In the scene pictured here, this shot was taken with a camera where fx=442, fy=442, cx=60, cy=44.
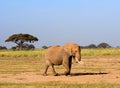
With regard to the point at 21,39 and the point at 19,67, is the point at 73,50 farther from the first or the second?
the point at 21,39

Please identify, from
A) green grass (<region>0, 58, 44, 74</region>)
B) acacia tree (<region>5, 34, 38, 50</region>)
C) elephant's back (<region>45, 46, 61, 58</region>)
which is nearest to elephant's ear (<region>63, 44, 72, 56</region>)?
elephant's back (<region>45, 46, 61, 58</region>)

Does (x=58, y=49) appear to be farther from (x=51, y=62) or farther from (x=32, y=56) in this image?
(x=32, y=56)

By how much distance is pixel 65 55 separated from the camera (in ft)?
74.8

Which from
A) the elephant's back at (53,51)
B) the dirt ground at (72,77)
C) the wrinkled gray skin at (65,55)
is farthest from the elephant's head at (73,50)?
the dirt ground at (72,77)

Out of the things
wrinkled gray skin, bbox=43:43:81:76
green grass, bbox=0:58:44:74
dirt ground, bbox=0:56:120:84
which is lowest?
green grass, bbox=0:58:44:74

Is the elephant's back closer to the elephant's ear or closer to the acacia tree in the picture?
the elephant's ear

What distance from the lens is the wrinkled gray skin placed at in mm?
22266

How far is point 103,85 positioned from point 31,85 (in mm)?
2944

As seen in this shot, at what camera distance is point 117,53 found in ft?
171

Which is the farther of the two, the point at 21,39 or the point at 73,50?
the point at 21,39

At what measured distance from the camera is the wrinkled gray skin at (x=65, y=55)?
2227 centimetres

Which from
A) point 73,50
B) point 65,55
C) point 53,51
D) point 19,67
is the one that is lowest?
point 19,67

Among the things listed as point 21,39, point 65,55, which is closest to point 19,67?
point 65,55

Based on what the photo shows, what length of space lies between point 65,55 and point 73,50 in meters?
0.65
